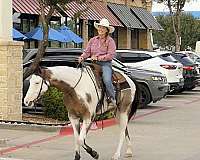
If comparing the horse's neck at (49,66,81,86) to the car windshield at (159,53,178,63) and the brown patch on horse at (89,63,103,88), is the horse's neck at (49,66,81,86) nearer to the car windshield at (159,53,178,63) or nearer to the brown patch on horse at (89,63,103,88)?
the brown patch on horse at (89,63,103,88)

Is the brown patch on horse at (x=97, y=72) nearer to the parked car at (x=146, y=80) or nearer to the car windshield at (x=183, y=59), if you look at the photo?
the parked car at (x=146, y=80)

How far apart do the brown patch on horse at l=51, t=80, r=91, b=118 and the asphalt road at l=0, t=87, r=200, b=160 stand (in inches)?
53.0

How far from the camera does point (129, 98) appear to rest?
34.0ft

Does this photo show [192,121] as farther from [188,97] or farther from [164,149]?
[188,97]

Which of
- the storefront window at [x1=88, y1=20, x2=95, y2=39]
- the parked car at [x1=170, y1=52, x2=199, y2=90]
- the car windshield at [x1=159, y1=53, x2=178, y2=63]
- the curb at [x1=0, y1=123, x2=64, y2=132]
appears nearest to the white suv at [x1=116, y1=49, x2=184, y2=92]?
the car windshield at [x1=159, y1=53, x2=178, y2=63]

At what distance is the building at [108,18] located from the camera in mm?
29686

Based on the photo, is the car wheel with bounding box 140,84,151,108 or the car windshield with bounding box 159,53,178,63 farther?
the car windshield with bounding box 159,53,178,63

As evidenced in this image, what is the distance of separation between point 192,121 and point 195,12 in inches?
3510

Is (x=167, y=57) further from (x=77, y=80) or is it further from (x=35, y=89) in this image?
(x=35, y=89)

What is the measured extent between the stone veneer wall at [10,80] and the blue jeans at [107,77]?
463 cm

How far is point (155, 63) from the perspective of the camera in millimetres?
22281

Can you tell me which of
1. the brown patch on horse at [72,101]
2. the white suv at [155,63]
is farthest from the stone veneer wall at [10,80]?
the white suv at [155,63]

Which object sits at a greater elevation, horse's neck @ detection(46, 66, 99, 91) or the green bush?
horse's neck @ detection(46, 66, 99, 91)

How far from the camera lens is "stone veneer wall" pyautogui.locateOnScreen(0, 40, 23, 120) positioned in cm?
1412
